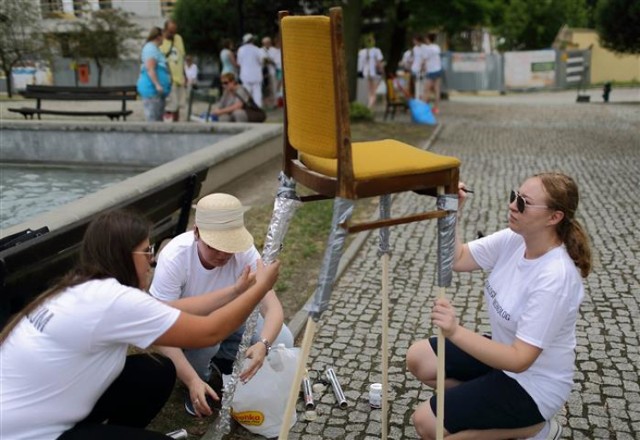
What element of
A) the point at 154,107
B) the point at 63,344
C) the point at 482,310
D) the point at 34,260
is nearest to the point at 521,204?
the point at 63,344

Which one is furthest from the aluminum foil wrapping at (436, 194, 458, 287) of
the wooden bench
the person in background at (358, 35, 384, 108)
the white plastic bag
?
the person in background at (358, 35, 384, 108)

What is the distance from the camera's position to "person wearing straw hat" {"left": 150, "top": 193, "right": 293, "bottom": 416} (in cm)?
303

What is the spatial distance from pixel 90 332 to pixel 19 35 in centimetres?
2435

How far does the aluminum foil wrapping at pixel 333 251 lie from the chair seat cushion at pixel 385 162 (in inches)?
4.6

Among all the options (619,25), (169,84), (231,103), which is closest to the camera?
(169,84)

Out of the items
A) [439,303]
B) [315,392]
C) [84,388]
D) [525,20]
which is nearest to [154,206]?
[315,392]

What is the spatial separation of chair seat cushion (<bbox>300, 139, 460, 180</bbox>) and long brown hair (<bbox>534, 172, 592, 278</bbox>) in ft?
1.49

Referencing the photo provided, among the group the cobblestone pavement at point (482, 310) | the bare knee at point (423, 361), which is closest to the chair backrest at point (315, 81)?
the bare knee at point (423, 361)

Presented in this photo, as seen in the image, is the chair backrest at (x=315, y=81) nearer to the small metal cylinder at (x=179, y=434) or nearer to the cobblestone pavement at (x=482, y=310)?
the small metal cylinder at (x=179, y=434)

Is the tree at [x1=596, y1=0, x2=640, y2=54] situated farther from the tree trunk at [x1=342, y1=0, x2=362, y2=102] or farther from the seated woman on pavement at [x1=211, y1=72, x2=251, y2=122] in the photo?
the seated woman on pavement at [x1=211, y1=72, x2=251, y2=122]

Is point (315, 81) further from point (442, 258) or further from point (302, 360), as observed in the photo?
point (302, 360)

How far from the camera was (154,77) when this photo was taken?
35.1ft

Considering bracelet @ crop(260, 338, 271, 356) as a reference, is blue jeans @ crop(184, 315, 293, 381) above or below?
below

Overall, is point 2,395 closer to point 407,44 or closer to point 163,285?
point 163,285
